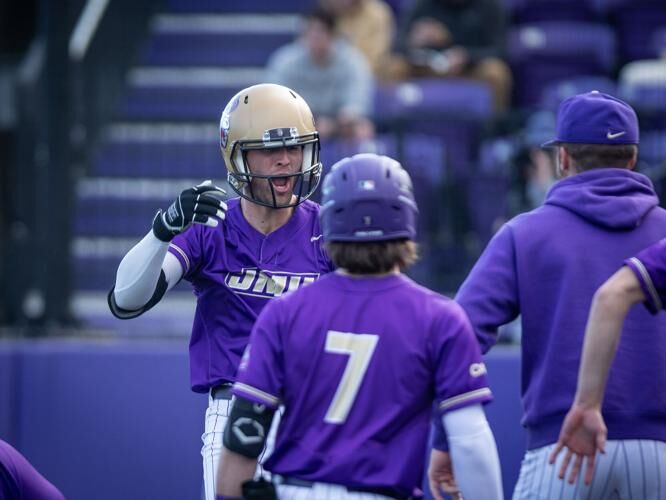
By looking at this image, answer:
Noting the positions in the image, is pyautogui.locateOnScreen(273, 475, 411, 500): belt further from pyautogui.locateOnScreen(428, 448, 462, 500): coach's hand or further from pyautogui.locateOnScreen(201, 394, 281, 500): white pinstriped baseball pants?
pyautogui.locateOnScreen(201, 394, 281, 500): white pinstriped baseball pants

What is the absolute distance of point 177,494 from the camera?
739 centimetres

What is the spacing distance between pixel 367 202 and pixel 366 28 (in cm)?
733

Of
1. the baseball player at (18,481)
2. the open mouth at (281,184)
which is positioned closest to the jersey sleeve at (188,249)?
the open mouth at (281,184)

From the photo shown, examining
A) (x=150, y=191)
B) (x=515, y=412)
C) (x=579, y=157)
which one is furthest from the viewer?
(x=150, y=191)

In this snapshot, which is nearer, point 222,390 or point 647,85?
point 222,390

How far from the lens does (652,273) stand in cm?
404

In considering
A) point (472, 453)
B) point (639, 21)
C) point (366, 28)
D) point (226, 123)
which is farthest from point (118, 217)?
point (472, 453)

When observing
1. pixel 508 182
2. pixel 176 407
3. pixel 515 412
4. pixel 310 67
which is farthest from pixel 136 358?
pixel 310 67

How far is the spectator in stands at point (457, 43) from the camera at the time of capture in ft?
34.8

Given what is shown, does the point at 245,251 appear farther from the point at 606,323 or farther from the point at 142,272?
the point at 606,323

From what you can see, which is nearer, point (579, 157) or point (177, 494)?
point (579, 157)

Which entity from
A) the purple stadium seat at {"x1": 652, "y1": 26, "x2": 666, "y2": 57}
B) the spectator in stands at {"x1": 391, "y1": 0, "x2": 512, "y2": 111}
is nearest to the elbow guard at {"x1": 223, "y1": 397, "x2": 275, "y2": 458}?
the spectator in stands at {"x1": 391, "y1": 0, "x2": 512, "y2": 111}

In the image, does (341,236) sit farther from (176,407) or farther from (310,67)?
(310,67)

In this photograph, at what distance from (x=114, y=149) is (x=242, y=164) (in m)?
5.43
